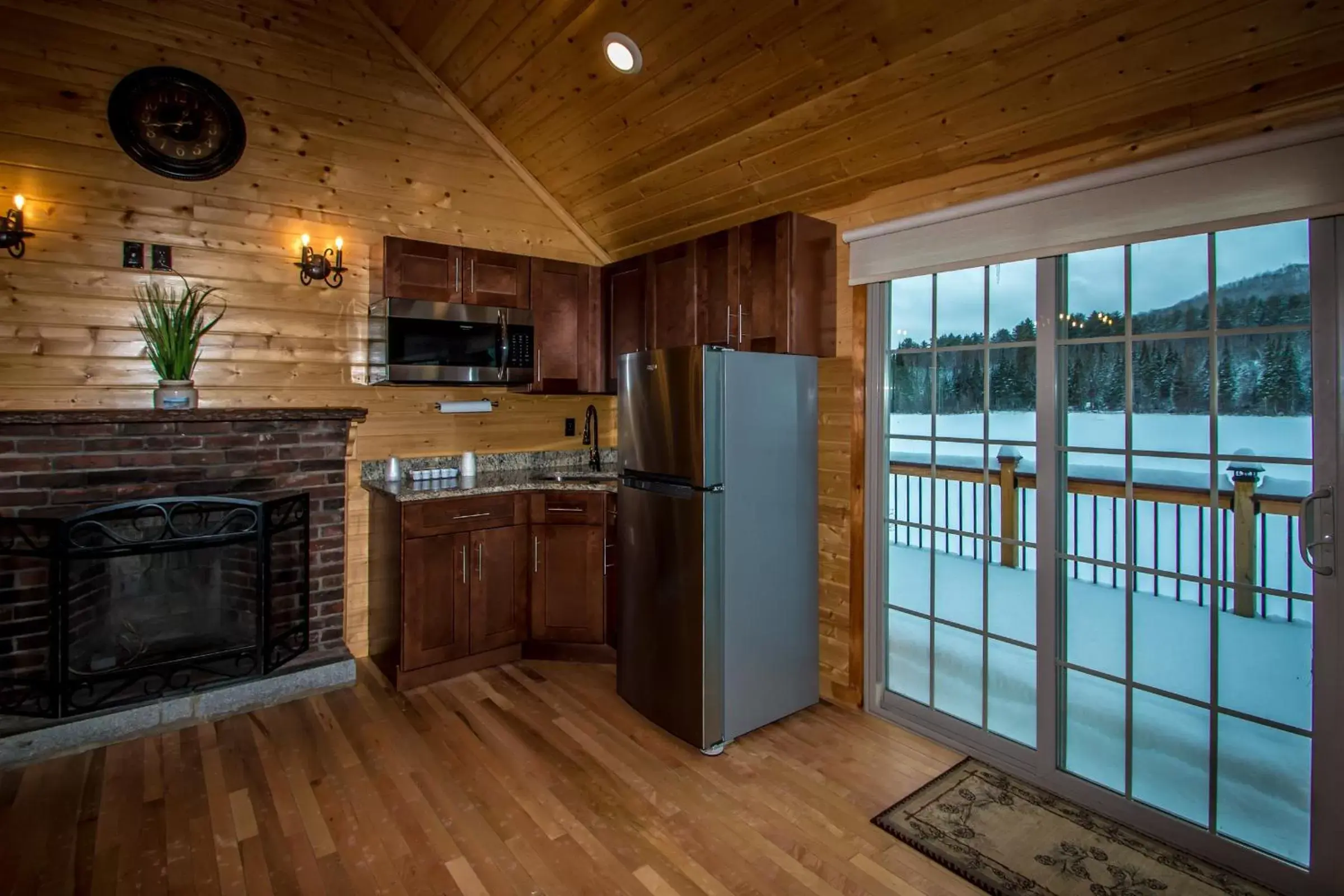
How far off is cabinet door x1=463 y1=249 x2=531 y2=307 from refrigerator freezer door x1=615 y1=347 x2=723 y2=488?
1.03 metres

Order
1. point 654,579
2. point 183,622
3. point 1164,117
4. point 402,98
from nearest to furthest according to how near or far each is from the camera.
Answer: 1. point 1164,117
2. point 654,579
3. point 183,622
4. point 402,98

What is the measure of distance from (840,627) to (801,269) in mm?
1636

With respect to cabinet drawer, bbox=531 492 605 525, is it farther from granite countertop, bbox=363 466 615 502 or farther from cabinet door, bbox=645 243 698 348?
cabinet door, bbox=645 243 698 348

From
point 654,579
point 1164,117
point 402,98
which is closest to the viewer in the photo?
point 1164,117

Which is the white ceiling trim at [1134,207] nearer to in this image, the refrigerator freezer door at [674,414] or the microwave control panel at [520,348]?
the refrigerator freezer door at [674,414]

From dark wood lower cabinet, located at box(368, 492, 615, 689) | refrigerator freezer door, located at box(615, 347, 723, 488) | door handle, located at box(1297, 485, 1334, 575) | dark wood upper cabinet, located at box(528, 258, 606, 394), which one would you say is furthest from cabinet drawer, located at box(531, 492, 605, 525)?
door handle, located at box(1297, 485, 1334, 575)

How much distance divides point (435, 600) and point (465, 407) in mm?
1107

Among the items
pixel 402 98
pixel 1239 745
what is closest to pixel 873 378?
pixel 1239 745

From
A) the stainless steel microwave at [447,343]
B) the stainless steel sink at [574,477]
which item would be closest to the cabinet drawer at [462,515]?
the stainless steel sink at [574,477]

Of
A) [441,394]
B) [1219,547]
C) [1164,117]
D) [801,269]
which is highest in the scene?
[1164,117]

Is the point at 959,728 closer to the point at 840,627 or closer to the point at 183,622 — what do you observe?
the point at 840,627

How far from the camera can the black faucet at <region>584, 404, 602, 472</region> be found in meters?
4.43

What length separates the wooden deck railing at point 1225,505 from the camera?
2039mm

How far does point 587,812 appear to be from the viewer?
2354mm
